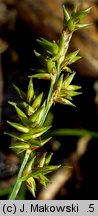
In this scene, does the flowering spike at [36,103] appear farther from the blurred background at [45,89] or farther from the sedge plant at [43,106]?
the blurred background at [45,89]

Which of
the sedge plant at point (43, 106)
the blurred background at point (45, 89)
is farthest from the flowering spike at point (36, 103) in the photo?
the blurred background at point (45, 89)

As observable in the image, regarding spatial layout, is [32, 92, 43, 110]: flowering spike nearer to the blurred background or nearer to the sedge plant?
the sedge plant

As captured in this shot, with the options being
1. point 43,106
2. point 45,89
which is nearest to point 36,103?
point 43,106

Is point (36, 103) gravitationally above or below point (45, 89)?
above

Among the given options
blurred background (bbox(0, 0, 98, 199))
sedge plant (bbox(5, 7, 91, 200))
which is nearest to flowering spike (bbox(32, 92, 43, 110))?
sedge plant (bbox(5, 7, 91, 200))

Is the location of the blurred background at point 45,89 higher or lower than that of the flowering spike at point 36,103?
lower

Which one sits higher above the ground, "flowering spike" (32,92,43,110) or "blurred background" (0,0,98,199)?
"flowering spike" (32,92,43,110)

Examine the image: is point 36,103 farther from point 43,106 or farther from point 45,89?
point 45,89

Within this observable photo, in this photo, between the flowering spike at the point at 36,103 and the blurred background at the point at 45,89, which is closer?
the flowering spike at the point at 36,103
